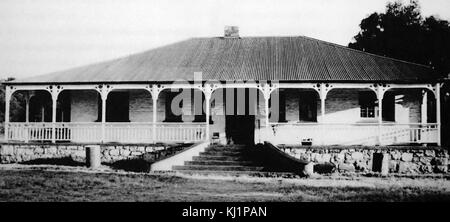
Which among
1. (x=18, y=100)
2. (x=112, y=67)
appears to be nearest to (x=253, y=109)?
(x=112, y=67)

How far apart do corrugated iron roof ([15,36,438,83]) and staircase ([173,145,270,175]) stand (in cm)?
350

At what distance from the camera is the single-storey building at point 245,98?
66.1 feet

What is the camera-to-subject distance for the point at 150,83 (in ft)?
67.8

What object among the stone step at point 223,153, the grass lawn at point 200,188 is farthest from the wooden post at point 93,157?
the stone step at point 223,153

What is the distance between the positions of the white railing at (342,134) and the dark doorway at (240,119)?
1.73 meters

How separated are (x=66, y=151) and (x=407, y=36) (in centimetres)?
2486

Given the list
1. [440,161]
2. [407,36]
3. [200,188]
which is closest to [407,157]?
[440,161]

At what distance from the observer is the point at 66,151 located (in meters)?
20.4

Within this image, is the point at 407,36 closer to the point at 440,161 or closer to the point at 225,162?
the point at 440,161

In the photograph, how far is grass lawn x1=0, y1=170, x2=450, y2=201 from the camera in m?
10.7

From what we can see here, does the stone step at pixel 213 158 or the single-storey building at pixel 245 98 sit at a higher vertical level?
the single-storey building at pixel 245 98

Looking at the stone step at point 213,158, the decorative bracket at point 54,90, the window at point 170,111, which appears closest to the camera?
the stone step at point 213,158

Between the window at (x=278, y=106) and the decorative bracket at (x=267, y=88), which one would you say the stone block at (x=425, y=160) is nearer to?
the window at (x=278, y=106)

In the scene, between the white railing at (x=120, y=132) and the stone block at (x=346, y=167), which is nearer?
the stone block at (x=346, y=167)
